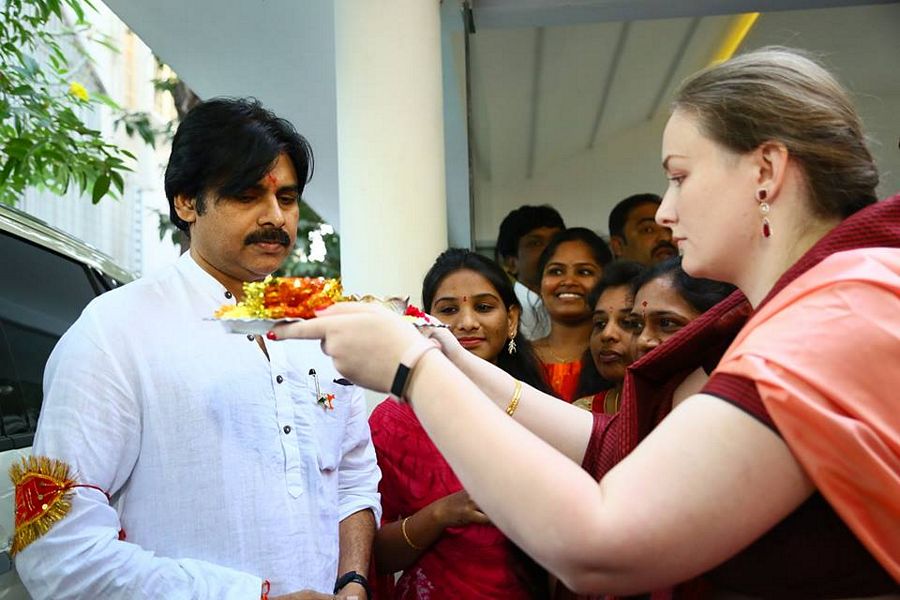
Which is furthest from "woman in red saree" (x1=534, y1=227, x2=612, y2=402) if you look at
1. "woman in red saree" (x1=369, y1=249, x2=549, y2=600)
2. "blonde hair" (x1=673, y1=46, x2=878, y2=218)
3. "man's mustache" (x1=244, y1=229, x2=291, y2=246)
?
"blonde hair" (x1=673, y1=46, x2=878, y2=218)

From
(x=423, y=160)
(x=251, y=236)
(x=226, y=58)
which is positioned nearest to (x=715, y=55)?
(x=226, y=58)

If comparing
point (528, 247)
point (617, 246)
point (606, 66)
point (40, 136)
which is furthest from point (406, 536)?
point (606, 66)

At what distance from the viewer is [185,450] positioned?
2.41 meters

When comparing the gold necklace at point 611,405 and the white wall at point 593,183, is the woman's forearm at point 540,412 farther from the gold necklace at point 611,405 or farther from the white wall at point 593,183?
the white wall at point 593,183

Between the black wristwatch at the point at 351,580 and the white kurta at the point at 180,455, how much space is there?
11 centimetres

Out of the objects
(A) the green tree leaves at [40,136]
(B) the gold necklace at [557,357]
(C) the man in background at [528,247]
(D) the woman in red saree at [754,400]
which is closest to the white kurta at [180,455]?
(D) the woman in red saree at [754,400]

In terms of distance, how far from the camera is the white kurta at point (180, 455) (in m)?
2.27

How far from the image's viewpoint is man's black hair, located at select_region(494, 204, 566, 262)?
588 cm

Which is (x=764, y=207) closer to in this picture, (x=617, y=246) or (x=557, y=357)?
(x=557, y=357)

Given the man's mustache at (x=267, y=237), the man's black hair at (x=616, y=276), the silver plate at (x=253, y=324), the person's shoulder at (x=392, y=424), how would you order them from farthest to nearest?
the man's black hair at (x=616, y=276) → the person's shoulder at (x=392, y=424) → the man's mustache at (x=267, y=237) → the silver plate at (x=253, y=324)

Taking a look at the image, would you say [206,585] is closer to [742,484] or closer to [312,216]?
[742,484]

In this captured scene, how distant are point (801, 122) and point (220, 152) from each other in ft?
5.21

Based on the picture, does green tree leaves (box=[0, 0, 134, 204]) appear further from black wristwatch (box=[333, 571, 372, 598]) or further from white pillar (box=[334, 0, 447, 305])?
black wristwatch (box=[333, 571, 372, 598])

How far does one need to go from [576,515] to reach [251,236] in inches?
61.2
